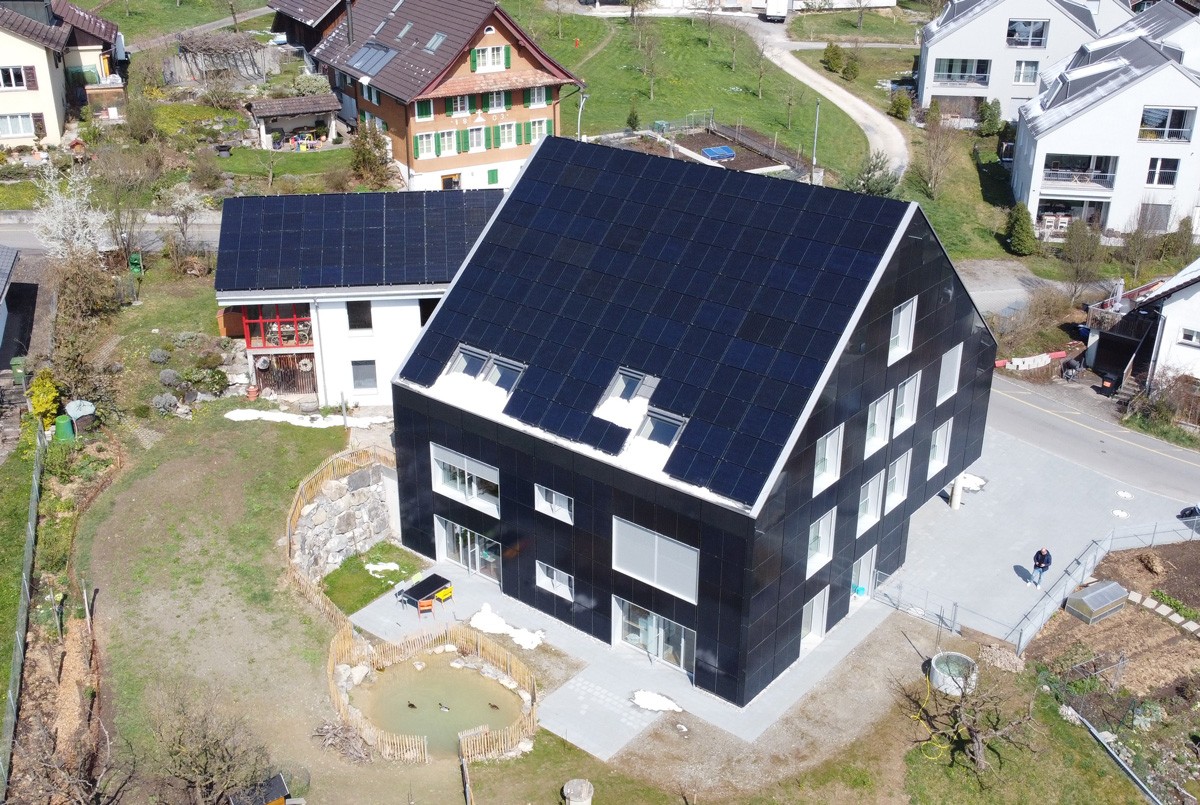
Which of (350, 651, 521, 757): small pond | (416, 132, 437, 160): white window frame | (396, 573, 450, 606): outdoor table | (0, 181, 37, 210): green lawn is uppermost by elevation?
(416, 132, 437, 160): white window frame

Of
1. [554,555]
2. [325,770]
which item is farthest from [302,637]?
[554,555]

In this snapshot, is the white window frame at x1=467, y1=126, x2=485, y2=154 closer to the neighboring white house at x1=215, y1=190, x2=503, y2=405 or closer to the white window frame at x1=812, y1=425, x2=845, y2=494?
the neighboring white house at x1=215, y1=190, x2=503, y2=405

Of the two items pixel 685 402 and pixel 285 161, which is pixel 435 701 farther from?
pixel 285 161

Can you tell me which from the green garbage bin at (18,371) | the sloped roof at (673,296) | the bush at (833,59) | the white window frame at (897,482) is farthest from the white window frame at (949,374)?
the bush at (833,59)

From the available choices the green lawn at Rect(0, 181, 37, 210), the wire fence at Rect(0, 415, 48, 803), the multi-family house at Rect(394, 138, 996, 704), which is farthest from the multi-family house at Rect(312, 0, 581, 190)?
the wire fence at Rect(0, 415, 48, 803)

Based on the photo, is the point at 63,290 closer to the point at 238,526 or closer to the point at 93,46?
the point at 238,526

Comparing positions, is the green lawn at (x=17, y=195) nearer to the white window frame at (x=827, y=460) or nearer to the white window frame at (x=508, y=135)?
the white window frame at (x=508, y=135)
